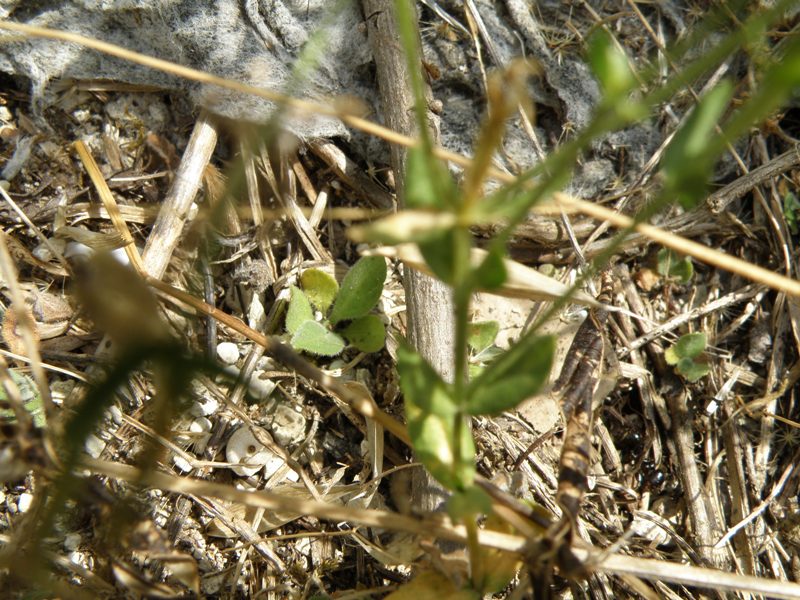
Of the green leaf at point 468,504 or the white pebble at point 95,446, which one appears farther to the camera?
the white pebble at point 95,446

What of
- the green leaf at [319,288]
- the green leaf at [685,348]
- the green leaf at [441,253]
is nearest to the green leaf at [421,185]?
the green leaf at [441,253]

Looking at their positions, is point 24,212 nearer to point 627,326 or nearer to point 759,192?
point 627,326

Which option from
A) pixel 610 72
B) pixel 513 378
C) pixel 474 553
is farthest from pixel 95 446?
pixel 610 72

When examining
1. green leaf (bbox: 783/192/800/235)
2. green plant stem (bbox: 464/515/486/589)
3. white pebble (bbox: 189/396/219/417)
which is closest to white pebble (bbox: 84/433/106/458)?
white pebble (bbox: 189/396/219/417)

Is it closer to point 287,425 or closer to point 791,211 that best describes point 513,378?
point 287,425

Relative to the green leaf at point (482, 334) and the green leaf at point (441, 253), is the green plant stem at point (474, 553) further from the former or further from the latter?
A: the green leaf at point (482, 334)

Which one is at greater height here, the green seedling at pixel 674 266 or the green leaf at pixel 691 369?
the green seedling at pixel 674 266

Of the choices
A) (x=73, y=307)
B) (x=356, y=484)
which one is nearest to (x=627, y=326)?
(x=356, y=484)
